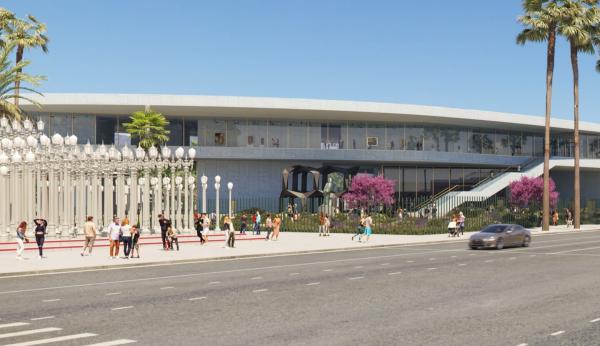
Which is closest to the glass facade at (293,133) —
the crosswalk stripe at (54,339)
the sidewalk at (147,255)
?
the sidewalk at (147,255)

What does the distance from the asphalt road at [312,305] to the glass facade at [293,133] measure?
47.0 meters

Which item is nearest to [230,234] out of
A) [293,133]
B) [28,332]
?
[28,332]

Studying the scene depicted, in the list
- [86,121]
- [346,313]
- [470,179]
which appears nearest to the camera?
[346,313]

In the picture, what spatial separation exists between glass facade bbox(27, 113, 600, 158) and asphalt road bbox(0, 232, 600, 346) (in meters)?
47.0

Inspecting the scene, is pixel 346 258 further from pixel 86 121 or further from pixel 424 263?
pixel 86 121

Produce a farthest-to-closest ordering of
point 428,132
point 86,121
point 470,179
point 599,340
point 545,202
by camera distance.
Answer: point 470,179
point 428,132
point 86,121
point 545,202
point 599,340

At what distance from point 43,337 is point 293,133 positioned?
204ft

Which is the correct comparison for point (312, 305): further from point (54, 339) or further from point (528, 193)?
point (528, 193)

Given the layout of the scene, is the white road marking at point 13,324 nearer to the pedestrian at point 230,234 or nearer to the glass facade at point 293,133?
the pedestrian at point 230,234

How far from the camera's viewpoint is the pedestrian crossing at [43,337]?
11008 mm

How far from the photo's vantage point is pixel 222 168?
72.1m

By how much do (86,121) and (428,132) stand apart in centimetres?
3500

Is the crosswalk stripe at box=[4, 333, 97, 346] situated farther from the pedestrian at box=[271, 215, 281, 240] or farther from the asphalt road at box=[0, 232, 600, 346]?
the pedestrian at box=[271, 215, 281, 240]

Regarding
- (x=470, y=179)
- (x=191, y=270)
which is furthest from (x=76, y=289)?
(x=470, y=179)
